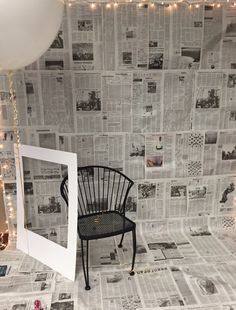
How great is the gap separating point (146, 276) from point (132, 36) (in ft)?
4.61

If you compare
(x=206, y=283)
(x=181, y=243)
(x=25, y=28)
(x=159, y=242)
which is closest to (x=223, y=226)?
(x=181, y=243)

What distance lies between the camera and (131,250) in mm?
2002

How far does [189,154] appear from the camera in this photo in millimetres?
2094

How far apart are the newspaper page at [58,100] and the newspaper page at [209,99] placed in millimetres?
810

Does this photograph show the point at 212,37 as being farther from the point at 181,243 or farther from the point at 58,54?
the point at 181,243

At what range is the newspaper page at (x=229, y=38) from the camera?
1892 millimetres

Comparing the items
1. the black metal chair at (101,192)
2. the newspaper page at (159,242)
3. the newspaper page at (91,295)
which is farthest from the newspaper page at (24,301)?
the newspaper page at (159,242)

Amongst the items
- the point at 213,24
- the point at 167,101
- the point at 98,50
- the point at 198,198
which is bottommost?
the point at 198,198

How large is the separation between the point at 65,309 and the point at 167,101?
132 cm

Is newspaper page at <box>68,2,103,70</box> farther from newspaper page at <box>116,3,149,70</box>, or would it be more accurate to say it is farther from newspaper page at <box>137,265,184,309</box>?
newspaper page at <box>137,265,184,309</box>

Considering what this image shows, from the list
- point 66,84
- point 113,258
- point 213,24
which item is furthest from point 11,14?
point 113,258

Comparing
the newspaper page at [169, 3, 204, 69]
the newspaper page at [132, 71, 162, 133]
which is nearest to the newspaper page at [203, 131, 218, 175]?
the newspaper page at [132, 71, 162, 133]

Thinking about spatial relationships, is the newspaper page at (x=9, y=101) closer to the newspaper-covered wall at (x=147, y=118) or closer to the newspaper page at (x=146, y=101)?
the newspaper-covered wall at (x=147, y=118)

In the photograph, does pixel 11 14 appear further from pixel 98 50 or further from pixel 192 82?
pixel 192 82
